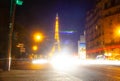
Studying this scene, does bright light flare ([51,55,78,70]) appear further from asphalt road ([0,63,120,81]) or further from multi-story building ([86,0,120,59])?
multi-story building ([86,0,120,59])

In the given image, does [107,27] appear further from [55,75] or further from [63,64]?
[55,75]

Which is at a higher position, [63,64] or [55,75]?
[63,64]

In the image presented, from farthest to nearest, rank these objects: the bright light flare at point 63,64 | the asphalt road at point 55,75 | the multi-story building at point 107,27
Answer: the multi-story building at point 107,27
the bright light flare at point 63,64
the asphalt road at point 55,75

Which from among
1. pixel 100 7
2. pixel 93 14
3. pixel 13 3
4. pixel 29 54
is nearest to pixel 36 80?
pixel 13 3

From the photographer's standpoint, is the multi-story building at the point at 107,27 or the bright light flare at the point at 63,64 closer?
the bright light flare at the point at 63,64

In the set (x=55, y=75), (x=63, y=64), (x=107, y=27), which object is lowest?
(x=55, y=75)

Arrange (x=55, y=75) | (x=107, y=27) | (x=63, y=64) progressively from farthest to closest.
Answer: (x=107, y=27) < (x=63, y=64) < (x=55, y=75)

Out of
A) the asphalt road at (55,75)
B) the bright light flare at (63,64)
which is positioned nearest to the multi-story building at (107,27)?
the bright light flare at (63,64)

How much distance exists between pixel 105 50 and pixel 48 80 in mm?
88023

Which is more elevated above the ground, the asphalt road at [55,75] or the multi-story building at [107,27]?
the multi-story building at [107,27]

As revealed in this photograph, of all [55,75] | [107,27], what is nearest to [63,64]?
[55,75]

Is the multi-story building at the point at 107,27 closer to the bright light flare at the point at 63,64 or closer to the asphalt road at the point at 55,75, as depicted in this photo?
the bright light flare at the point at 63,64

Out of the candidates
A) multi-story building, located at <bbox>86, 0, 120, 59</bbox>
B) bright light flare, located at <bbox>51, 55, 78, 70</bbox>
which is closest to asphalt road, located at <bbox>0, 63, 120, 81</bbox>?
bright light flare, located at <bbox>51, 55, 78, 70</bbox>

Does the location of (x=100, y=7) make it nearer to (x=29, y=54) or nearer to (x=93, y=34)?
(x=93, y=34)
